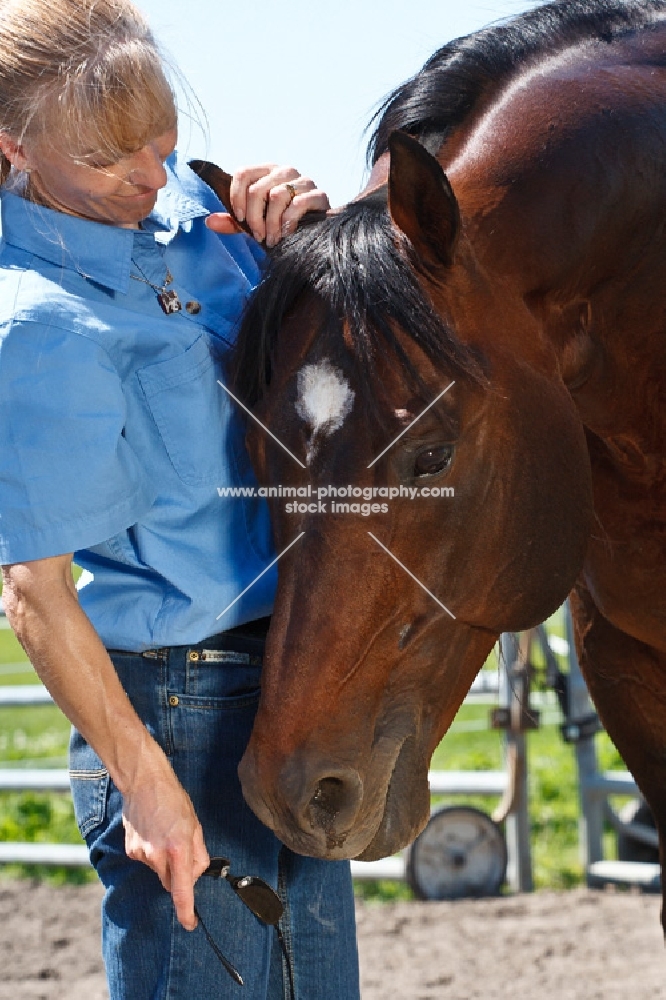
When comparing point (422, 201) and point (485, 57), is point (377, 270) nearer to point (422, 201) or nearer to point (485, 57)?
point (422, 201)

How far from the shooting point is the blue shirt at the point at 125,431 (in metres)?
1.56

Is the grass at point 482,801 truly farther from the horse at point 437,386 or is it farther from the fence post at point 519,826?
the horse at point 437,386

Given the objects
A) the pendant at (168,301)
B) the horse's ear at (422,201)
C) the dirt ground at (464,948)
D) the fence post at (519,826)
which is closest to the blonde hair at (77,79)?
the pendant at (168,301)

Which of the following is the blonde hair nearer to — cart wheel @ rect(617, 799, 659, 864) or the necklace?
the necklace

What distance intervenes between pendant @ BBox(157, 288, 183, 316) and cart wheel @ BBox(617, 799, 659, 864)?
11.3ft

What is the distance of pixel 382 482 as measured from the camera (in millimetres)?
1594

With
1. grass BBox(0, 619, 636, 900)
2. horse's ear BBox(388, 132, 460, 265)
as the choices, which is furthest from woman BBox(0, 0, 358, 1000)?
grass BBox(0, 619, 636, 900)

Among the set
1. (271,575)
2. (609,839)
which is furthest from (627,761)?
(609,839)

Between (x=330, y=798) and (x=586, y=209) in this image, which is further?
(x=586, y=209)

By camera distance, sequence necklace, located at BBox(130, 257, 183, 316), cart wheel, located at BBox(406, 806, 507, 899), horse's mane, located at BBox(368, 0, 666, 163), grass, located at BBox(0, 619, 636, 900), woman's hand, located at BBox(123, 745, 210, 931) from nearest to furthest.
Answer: woman's hand, located at BBox(123, 745, 210, 931) → necklace, located at BBox(130, 257, 183, 316) → horse's mane, located at BBox(368, 0, 666, 163) → cart wheel, located at BBox(406, 806, 507, 899) → grass, located at BBox(0, 619, 636, 900)

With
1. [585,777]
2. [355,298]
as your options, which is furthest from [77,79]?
[585,777]

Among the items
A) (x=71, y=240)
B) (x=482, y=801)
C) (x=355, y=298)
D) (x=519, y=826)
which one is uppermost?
(x=71, y=240)

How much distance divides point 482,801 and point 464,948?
177 centimetres

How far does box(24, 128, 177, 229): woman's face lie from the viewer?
1.66 meters
